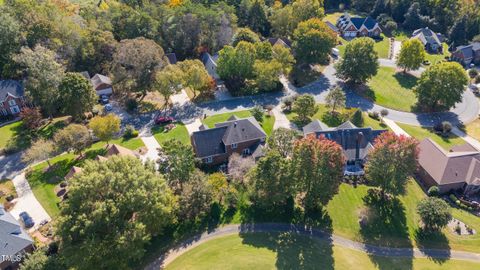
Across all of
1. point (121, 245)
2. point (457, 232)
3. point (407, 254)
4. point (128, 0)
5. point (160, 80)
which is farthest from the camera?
point (128, 0)

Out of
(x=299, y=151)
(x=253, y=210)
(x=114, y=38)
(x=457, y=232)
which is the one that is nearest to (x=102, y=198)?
(x=253, y=210)

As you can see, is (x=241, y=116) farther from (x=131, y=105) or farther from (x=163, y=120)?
(x=131, y=105)

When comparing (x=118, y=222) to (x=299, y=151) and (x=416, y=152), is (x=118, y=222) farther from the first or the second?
(x=416, y=152)

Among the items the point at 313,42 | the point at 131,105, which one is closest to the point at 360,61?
the point at 313,42

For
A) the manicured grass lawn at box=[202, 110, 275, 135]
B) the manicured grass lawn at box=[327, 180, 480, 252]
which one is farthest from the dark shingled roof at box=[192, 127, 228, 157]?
the manicured grass lawn at box=[327, 180, 480, 252]

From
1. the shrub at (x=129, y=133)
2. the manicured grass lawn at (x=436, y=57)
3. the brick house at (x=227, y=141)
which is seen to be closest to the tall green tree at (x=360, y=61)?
the manicured grass lawn at (x=436, y=57)
